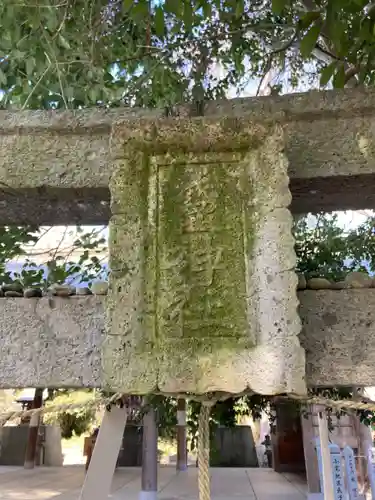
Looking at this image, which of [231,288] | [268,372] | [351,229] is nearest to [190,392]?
[268,372]

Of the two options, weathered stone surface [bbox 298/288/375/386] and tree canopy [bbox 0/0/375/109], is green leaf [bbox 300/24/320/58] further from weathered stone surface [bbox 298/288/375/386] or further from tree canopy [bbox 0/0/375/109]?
weathered stone surface [bbox 298/288/375/386]

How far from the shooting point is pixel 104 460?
5.15 ft

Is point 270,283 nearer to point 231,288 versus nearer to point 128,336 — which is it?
point 231,288

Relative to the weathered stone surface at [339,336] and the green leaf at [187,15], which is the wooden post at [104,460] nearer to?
the weathered stone surface at [339,336]

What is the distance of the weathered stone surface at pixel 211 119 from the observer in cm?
171

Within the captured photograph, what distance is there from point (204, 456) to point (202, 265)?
618mm

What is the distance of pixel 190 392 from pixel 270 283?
435mm

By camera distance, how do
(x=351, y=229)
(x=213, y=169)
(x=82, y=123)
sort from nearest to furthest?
(x=213, y=169) < (x=82, y=123) < (x=351, y=229)

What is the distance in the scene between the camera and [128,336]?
5.12 feet

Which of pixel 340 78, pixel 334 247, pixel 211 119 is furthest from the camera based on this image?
pixel 334 247

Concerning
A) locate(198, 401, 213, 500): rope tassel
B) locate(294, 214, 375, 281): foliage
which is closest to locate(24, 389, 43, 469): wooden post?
locate(294, 214, 375, 281): foliage

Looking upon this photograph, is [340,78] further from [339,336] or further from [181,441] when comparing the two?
[181,441]

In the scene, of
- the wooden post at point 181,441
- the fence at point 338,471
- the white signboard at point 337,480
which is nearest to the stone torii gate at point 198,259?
the fence at point 338,471

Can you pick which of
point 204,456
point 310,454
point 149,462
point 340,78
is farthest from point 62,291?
point 310,454
